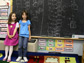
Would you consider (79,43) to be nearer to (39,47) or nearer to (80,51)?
(80,51)

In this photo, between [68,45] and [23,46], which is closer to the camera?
[23,46]

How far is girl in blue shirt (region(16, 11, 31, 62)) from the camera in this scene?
262cm

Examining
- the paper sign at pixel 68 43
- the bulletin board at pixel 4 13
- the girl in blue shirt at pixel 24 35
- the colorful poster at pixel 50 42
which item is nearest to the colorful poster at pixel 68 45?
the paper sign at pixel 68 43

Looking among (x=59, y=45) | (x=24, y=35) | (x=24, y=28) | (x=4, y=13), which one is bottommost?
(x=59, y=45)

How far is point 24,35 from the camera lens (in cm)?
269

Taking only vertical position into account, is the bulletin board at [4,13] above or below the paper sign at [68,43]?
above

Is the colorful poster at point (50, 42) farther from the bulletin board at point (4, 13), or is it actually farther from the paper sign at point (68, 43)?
the bulletin board at point (4, 13)

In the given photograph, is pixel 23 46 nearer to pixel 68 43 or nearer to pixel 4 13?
pixel 4 13

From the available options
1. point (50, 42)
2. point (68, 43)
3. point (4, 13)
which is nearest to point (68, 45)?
point (68, 43)

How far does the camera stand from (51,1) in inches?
109

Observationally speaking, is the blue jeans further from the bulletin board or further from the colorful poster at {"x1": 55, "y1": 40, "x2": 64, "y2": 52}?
the colorful poster at {"x1": 55, "y1": 40, "x2": 64, "y2": 52}

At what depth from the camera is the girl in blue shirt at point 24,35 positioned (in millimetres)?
2617

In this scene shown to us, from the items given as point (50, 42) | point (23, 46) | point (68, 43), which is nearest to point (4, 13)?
point (23, 46)

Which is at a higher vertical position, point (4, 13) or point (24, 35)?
point (4, 13)
